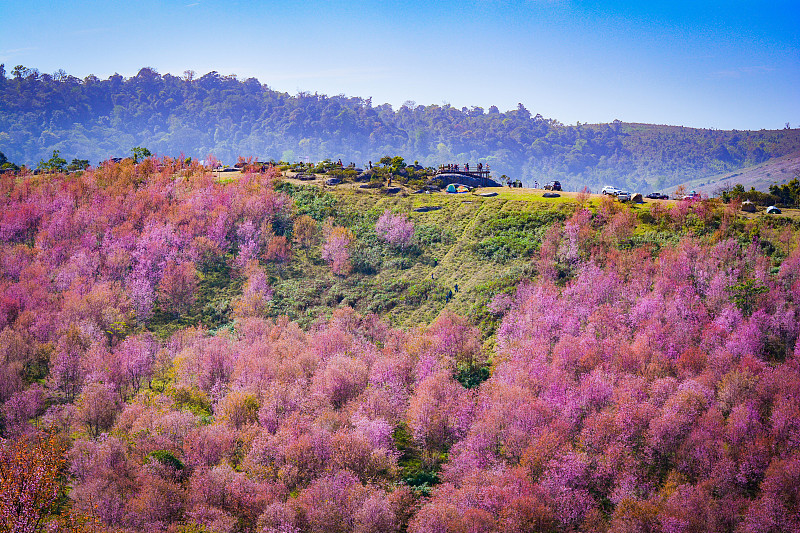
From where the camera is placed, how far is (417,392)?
51.2 meters

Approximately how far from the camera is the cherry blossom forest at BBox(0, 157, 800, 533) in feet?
126

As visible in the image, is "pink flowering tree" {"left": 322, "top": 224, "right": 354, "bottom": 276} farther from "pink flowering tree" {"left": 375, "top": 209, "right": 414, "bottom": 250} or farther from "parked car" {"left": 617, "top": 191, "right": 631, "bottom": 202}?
"parked car" {"left": 617, "top": 191, "right": 631, "bottom": 202}

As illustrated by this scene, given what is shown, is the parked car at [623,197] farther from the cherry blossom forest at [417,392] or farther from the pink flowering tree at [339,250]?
the pink flowering tree at [339,250]

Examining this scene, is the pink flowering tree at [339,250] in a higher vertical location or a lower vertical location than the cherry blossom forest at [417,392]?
higher

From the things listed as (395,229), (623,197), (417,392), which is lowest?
(417,392)

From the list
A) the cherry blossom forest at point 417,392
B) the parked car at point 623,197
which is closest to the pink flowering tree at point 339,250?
the cherry blossom forest at point 417,392

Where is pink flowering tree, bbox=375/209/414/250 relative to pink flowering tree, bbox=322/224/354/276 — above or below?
above

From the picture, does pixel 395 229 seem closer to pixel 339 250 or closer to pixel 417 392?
pixel 339 250

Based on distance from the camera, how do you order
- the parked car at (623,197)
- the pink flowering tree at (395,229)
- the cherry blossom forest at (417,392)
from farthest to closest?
the pink flowering tree at (395,229) → the parked car at (623,197) → the cherry blossom forest at (417,392)

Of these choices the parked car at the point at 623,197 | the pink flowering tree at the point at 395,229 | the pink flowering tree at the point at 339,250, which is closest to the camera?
the pink flowering tree at the point at 339,250

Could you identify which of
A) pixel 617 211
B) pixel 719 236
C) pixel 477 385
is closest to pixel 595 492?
pixel 477 385

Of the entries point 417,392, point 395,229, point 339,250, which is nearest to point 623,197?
point 395,229

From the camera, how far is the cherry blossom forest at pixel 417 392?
38375 mm

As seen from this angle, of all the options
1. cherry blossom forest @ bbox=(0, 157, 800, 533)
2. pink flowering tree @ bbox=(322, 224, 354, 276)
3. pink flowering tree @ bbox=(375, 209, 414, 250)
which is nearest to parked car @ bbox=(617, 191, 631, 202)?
cherry blossom forest @ bbox=(0, 157, 800, 533)
